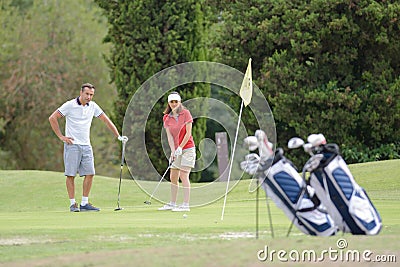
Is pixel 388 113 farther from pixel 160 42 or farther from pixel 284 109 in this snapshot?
pixel 160 42

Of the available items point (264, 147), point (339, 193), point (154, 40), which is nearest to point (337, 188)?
point (339, 193)

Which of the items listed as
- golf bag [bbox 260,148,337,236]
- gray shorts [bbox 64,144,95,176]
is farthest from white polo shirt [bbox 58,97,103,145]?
golf bag [bbox 260,148,337,236]

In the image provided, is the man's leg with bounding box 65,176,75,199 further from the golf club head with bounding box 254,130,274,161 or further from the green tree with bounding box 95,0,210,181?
the green tree with bounding box 95,0,210,181

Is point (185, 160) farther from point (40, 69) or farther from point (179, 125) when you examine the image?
point (40, 69)

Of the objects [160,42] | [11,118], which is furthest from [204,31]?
[11,118]

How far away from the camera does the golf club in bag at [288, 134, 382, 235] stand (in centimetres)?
705

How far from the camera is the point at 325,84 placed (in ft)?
83.0

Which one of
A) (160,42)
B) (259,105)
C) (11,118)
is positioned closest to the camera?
(259,105)

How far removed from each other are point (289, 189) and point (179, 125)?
17.3ft

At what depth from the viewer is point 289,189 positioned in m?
7.09

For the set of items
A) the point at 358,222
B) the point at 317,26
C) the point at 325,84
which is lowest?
the point at 358,222

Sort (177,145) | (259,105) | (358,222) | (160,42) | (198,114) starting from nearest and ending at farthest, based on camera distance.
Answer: (358,222) < (177,145) < (259,105) < (198,114) < (160,42)

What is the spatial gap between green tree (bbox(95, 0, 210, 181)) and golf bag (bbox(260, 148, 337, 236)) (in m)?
17.1

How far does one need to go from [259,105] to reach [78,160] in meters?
9.38
